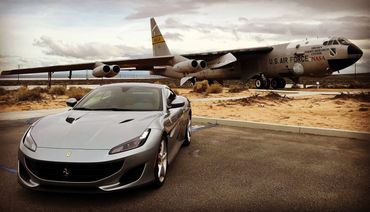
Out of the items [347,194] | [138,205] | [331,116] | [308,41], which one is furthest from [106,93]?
[308,41]

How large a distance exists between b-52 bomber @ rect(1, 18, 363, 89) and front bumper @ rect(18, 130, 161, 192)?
14.8 metres

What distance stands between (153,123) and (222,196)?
1.24 metres

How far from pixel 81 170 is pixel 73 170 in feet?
0.26

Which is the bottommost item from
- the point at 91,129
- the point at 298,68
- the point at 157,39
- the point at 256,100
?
the point at 256,100

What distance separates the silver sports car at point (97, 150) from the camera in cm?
322

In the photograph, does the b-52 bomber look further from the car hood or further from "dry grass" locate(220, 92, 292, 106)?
the car hood

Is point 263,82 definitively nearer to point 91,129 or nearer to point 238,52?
point 238,52

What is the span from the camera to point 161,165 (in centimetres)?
393

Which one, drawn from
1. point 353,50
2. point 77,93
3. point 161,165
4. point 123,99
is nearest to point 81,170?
point 161,165

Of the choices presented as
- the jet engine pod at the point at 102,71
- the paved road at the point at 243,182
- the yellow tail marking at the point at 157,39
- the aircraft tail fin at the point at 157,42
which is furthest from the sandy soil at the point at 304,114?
the yellow tail marking at the point at 157,39

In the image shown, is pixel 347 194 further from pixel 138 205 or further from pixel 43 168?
pixel 43 168

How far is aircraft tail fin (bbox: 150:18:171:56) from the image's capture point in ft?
96.8

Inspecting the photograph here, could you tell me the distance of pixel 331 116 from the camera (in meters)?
10.4

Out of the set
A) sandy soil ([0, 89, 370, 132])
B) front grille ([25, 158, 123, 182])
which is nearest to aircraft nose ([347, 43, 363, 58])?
sandy soil ([0, 89, 370, 132])
